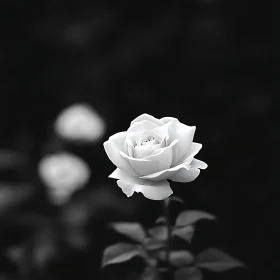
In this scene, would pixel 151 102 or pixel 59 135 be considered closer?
pixel 59 135

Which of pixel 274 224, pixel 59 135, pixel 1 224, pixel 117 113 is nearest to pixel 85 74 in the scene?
pixel 117 113

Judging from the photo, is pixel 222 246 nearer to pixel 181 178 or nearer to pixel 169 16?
pixel 169 16

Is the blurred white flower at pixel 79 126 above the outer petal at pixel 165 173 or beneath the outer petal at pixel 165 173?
above

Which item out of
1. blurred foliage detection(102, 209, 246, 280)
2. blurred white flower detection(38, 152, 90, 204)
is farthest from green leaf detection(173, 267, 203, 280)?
blurred white flower detection(38, 152, 90, 204)

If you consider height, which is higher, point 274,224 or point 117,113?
point 117,113

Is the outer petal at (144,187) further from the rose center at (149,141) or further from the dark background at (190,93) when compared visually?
the dark background at (190,93)

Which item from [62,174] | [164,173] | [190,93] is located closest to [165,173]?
[164,173]

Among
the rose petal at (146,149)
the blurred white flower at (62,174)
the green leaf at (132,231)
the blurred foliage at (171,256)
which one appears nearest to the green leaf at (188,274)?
the blurred foliage at (171,256)
